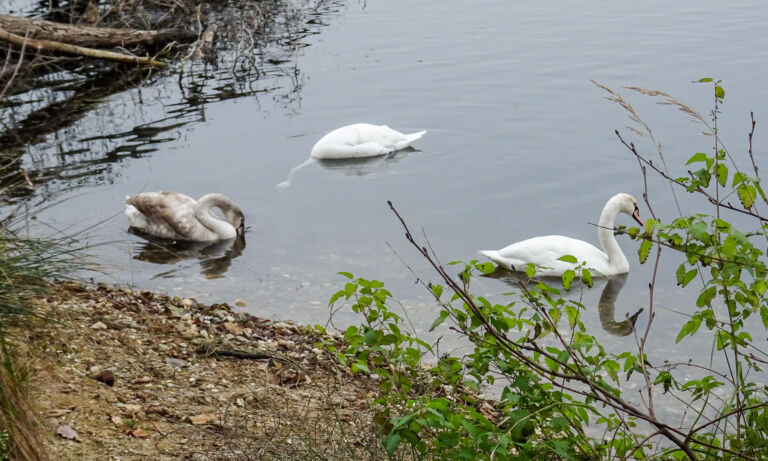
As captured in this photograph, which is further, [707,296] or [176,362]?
[176,362]

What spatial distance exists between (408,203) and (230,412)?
562 cm

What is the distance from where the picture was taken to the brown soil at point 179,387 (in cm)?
433

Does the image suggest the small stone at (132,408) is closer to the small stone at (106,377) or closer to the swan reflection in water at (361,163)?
the small stone at (106,377)

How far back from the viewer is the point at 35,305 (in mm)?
4453

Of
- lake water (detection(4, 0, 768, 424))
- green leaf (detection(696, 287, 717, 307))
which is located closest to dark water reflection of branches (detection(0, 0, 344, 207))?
lake water (detection(4, 0, 768, 424))

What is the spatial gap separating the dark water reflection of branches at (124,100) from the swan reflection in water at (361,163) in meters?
2.14

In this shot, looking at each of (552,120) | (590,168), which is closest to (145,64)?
(552,120)

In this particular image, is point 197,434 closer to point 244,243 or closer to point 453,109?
point 244,243

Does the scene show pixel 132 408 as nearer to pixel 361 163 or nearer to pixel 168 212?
pixel 168 212

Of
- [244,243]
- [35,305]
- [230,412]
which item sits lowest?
[244,243]

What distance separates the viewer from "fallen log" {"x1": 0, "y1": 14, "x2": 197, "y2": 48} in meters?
14.5

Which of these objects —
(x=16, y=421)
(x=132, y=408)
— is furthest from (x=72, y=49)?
(x=16, y=421)

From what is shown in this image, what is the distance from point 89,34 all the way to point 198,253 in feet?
25.7

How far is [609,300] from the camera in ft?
27.6
